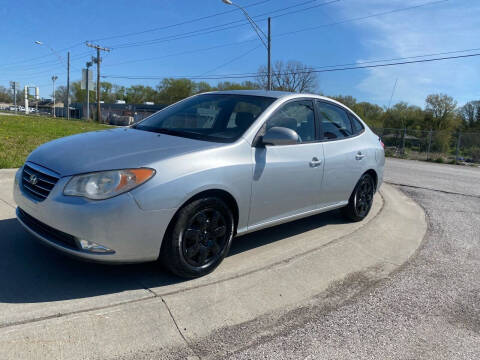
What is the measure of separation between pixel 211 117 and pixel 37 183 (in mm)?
1790

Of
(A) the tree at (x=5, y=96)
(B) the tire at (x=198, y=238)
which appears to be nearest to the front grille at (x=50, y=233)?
(B) the tire at (x=198, y=238)

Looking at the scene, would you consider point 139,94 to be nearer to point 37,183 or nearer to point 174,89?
point 174,89

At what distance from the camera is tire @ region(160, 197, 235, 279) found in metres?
2.91

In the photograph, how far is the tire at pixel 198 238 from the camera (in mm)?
2914

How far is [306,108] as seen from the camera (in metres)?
4.32

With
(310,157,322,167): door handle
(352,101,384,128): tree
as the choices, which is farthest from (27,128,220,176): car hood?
(352,101,384,128): tree

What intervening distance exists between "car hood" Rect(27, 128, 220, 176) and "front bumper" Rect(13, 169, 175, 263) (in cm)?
22

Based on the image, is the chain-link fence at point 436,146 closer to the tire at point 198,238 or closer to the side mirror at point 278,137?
the side mirror at point 278,137

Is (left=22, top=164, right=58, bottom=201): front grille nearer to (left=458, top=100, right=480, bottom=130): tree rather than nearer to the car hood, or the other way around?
the car hood

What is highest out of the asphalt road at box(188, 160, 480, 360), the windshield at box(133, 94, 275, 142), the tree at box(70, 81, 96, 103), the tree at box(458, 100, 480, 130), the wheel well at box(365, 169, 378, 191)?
the tree at box(70, 81, 96, 103)

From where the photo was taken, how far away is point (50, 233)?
2.83 meters

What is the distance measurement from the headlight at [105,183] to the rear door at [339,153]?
229 centimetres

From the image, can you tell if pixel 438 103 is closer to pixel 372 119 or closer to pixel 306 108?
pixel 372 119

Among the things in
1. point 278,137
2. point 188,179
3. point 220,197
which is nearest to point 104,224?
point 188,179
